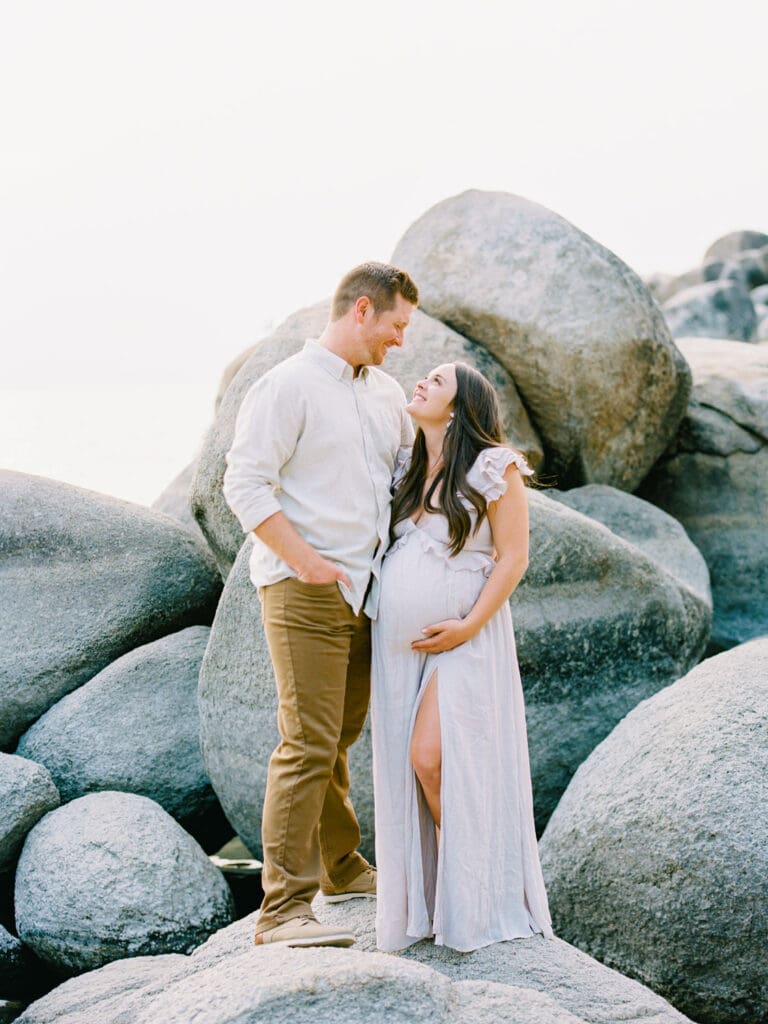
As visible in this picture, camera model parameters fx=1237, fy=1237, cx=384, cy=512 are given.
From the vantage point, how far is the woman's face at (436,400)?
415cm

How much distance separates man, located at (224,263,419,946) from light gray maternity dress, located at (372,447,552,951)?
0.52ft

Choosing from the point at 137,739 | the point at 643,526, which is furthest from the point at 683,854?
the point at 643,526

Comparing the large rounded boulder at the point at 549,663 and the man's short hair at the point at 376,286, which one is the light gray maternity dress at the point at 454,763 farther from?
the large rounded boulder at the point at 549,663

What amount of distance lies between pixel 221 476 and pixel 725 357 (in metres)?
4.24

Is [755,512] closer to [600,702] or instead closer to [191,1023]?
[600,702]

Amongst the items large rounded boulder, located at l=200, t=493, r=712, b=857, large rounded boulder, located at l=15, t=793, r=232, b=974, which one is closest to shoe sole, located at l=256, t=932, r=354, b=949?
large rounded boulder, located at l=15, t=793, r=232, b=974

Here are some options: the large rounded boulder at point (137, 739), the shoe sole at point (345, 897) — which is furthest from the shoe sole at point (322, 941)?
the large rounded boulder at point (137, 739)

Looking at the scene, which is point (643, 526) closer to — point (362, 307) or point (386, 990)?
point (362, 307)

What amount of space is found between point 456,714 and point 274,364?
12.1 feet

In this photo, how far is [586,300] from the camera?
7.75 metres

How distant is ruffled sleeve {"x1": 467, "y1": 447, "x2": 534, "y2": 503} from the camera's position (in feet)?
13.1

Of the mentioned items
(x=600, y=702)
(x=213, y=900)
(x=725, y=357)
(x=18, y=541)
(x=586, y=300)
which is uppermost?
(x=586, y=300)

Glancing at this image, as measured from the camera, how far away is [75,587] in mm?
7281

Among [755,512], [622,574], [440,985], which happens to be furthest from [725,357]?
[440,985]
